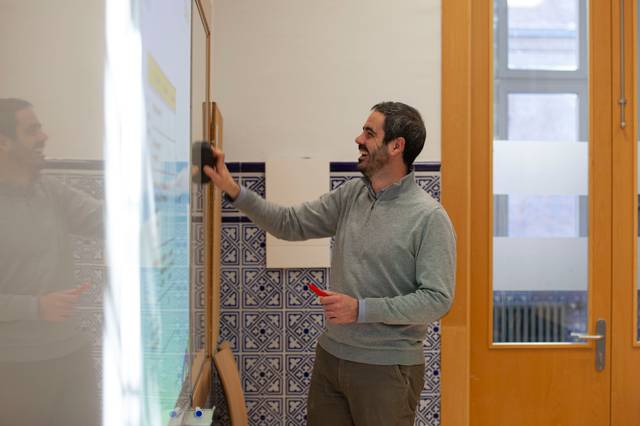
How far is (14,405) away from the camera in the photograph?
1.74 feet

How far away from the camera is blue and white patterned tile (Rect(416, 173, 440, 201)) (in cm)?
267

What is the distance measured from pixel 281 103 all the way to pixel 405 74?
530 mm

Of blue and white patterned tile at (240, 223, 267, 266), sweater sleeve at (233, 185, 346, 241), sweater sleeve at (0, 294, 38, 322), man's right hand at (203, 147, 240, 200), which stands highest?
man's right hand at (203, 147, 240, 200)

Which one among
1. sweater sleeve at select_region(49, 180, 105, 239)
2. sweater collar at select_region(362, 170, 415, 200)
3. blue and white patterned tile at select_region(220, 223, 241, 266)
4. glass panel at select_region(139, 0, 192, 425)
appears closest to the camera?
sweater sleeve at select_region(49, 180, 105, 239)

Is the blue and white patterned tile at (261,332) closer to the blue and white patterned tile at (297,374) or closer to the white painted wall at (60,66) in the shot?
the blue and white patterned tile at (297,374)

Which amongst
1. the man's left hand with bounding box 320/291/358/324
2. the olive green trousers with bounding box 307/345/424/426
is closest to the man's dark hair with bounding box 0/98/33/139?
the man's left hand with bounding box 320/291/358/324

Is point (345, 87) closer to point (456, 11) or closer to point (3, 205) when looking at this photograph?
point (456, 11)

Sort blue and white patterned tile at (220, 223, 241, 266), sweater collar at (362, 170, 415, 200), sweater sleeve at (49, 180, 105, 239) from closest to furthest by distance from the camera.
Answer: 1. sweater sleeve at (49, 180, 105, 239)
2. sweater collar at (362, 170, 415, 200)
3. blue and white patterned tile at (220, 223, 241, 266)

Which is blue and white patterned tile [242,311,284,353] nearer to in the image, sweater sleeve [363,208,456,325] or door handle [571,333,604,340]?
sweater sleeve [363,208,456,325]

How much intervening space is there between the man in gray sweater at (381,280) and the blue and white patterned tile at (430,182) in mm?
598

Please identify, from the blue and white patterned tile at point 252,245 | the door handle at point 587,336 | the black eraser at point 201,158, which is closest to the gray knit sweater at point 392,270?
the black eraser at point 201,158

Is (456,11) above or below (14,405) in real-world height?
above

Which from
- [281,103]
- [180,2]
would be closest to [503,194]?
[281,103]

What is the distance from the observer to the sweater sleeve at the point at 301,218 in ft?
6.98
